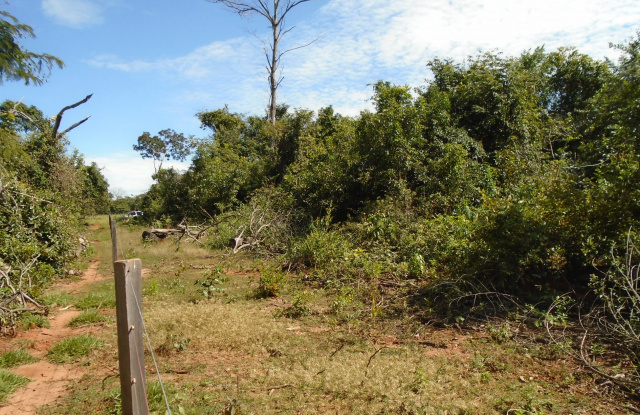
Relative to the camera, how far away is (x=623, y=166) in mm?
5750

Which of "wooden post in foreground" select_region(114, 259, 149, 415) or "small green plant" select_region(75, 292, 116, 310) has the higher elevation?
"wooden post in foreground" select_region(114, 259, 149, 415)

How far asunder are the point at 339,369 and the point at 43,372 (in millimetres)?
3361

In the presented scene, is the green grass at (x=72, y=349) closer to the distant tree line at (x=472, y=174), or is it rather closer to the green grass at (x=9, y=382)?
the green grass at (x=9, y=382)

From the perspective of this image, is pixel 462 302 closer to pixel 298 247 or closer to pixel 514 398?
pixel 514 398

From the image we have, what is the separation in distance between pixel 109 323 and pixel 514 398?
562cm

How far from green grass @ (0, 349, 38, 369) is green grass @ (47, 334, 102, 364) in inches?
8.3

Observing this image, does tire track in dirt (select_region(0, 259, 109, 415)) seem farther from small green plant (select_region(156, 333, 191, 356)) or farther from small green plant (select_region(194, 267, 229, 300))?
small green plant (select_region(194, 267, 229, 300))

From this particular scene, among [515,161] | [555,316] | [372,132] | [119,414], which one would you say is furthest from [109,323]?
[515,161]

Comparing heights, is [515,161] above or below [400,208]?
above

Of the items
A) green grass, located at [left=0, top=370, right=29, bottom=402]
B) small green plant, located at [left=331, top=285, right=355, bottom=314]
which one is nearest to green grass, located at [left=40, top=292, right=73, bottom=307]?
green grass, located at [left=0, top=370, right=29, bottom=402]

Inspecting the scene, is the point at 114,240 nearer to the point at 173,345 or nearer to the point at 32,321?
the point at 32,321

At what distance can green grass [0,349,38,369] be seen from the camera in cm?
473

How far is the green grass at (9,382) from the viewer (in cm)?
404

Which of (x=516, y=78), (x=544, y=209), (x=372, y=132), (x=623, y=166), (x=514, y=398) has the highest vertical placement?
(x=516, y=78)
